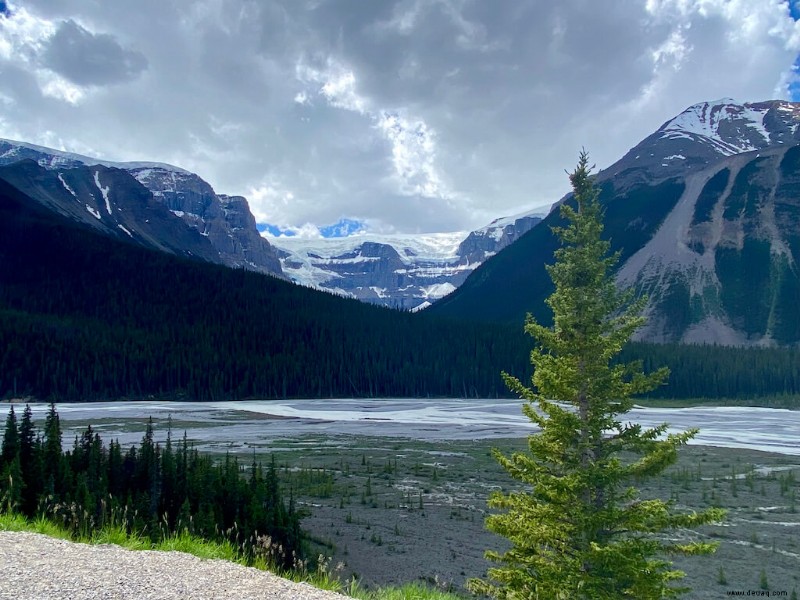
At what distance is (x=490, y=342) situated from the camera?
166875 mm

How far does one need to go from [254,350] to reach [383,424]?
Answer: 8839cm

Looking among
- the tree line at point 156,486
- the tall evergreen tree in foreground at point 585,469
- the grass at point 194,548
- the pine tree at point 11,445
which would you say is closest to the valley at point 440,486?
the tree line at point 156,486

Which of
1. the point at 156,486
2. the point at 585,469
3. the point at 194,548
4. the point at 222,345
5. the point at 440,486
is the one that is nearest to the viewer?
the point at 194,548

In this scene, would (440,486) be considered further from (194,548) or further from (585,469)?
(194,548)

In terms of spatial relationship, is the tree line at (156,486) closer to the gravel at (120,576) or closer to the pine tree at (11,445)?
the pine tree at (11,445)

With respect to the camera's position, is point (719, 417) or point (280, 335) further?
point (280, 335)

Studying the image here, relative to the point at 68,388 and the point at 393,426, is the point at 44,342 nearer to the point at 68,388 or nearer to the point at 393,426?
the point at 68,388

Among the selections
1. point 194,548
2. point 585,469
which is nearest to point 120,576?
point 194,548

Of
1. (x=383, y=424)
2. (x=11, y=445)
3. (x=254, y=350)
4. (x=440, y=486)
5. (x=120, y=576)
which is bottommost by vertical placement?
(x=440, y=486)

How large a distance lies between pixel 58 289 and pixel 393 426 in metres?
160

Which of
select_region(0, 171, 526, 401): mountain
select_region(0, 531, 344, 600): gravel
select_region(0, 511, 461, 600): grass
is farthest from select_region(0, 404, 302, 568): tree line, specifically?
select_region(0, 171, 526, 401): mountain

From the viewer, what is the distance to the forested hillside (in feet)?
448

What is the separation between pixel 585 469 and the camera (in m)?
13.5

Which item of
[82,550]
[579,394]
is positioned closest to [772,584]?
[579,394]
